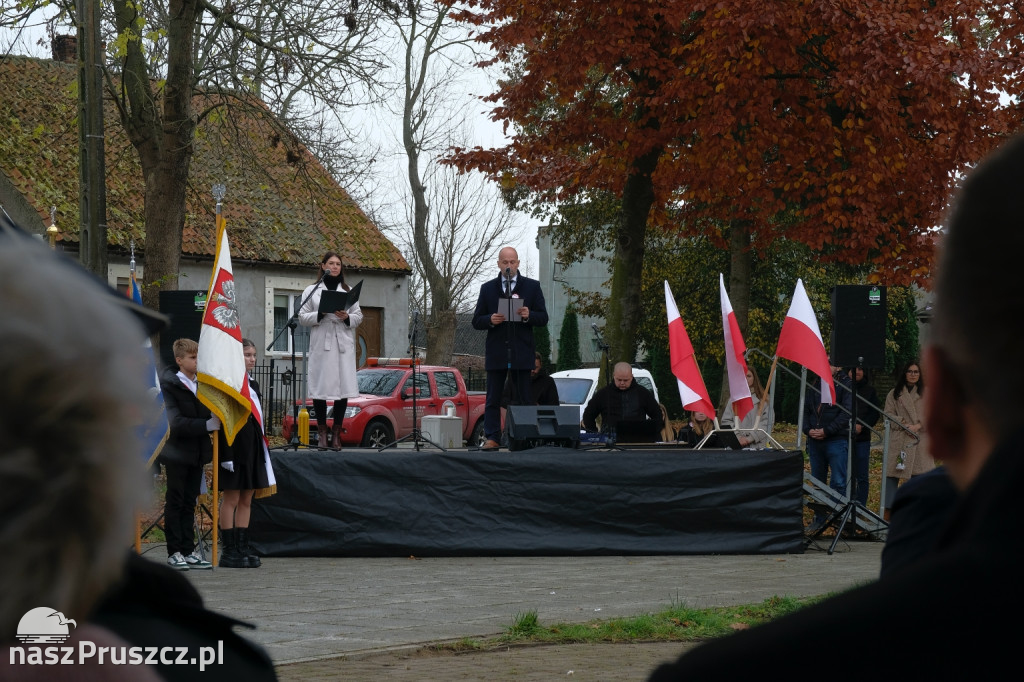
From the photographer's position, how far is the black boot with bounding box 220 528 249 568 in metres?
11.6

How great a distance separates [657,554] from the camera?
12.9m

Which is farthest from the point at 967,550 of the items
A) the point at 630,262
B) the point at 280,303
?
the point at 280,303

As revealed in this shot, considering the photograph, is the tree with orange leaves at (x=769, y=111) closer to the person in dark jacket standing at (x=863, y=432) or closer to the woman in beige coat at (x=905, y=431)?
the person in dark jacket standing at (x=863, y=432)

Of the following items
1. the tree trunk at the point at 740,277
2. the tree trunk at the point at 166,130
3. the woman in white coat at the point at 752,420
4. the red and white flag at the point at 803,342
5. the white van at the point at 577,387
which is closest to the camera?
the red and white flag at the point at 803,342

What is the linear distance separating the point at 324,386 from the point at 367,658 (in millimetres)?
5870

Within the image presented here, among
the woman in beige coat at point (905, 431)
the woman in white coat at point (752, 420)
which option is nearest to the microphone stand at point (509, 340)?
the woman in white coat at point (752, 420)

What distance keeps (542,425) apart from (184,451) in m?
3.90

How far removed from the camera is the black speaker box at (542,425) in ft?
43.0

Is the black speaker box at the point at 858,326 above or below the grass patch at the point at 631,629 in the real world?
above

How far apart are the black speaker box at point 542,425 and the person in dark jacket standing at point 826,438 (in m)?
3.37

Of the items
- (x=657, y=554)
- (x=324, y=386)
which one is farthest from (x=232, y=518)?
(x=657, y=554)

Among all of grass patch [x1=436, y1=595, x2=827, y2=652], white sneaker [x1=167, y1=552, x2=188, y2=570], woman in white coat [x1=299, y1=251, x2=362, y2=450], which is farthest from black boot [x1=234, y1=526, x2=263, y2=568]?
grass patch [x1=436, y1=595, x2=827, y2=652]

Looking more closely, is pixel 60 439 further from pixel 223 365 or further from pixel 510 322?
pixel 510 322

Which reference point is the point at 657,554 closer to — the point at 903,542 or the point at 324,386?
the point at 324,386
